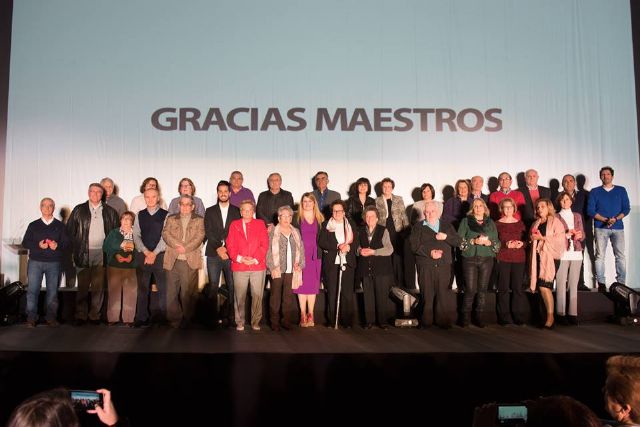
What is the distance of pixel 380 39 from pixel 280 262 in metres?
3.66

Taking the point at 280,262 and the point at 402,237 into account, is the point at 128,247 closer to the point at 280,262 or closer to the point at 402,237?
the point at 280,262

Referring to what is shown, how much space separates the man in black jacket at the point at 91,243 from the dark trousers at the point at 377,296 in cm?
295

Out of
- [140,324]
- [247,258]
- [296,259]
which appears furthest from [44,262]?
[296,259]

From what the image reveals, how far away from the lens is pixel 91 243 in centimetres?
660

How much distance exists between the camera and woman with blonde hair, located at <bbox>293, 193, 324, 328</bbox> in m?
6.30

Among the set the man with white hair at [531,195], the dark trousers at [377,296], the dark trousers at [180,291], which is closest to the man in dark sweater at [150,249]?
the dark trousers at [180,291]

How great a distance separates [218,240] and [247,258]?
58 centimetres

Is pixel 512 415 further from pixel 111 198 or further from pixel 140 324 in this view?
pixel 111 198

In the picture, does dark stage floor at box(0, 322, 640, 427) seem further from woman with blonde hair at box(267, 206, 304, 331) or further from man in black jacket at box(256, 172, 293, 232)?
man in black jacket at box(256, 172, 293, 232)

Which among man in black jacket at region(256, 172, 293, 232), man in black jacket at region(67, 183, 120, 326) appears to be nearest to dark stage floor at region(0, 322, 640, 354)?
man in black jacket at region(67, 183, 120, 326)

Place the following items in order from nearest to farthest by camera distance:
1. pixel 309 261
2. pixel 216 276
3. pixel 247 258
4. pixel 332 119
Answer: pixel 247 258, pixel 309 261, pixel 216 276, pixel 332 119

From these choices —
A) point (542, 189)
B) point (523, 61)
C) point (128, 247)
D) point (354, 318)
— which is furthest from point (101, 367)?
point (523, 61)

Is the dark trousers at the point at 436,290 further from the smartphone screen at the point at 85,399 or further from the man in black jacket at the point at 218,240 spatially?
the smartphone screen at the point at 85,399

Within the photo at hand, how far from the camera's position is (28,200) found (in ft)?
25.4
